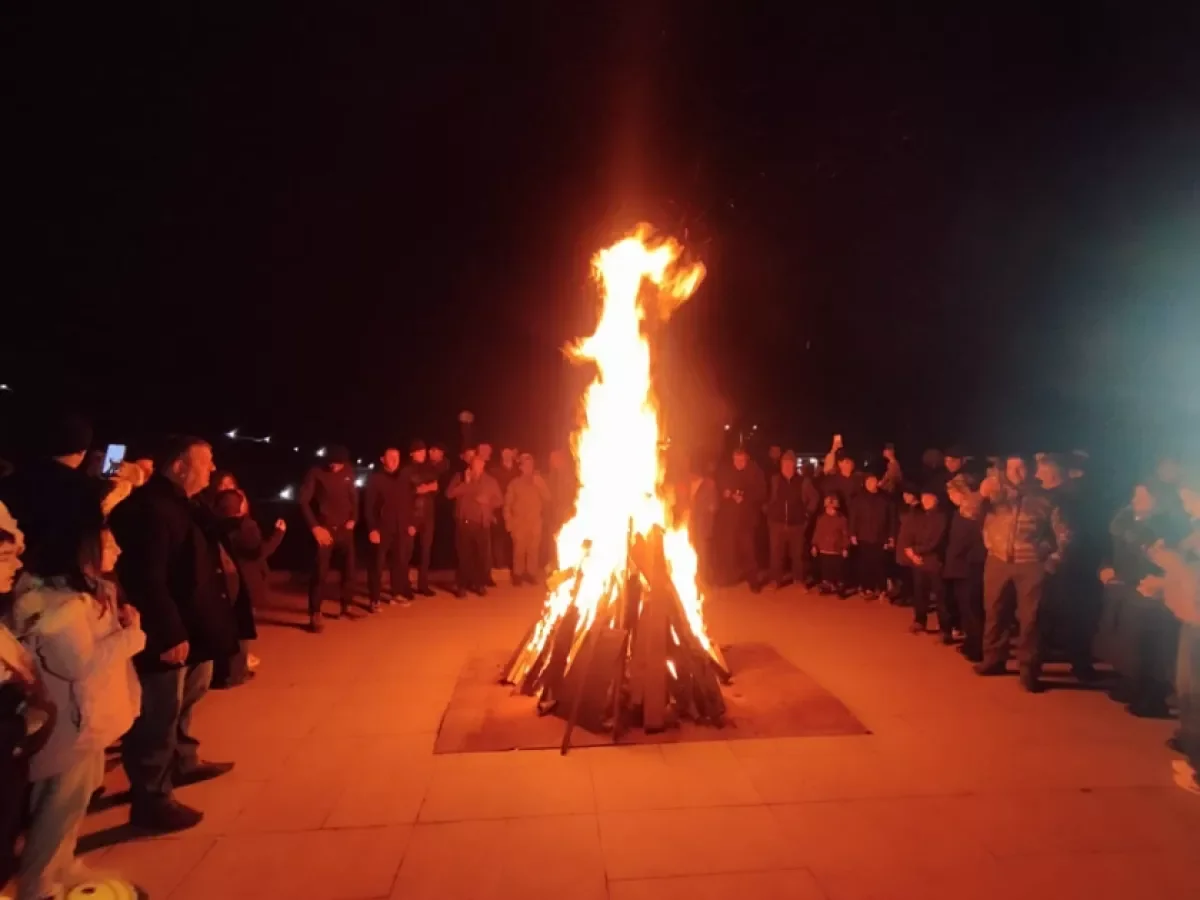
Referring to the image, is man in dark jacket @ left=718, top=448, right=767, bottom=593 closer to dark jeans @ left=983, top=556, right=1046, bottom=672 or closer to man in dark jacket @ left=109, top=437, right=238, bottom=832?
dark jeans @ left=983, top=556, right=1046, bottom=672

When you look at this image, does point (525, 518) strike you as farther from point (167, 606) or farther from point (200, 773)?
point (167, 606)

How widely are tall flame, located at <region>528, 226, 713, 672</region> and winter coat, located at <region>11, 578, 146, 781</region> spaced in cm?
356

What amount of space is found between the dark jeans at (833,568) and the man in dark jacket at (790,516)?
433 millimetres

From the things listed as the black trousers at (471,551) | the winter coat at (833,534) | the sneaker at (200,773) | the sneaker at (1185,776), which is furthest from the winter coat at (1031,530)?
the black trousers at (471,551)

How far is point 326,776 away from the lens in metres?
4.92

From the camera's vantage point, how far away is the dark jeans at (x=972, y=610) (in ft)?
24.8

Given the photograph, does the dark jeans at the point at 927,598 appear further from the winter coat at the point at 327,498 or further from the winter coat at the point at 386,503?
the winter coat at the point at 327,498

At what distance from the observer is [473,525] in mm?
10828

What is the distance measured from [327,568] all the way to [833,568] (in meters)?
6.47

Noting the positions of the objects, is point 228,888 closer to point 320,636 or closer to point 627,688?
point 627,688

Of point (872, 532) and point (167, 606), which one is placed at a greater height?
point (872, 532)

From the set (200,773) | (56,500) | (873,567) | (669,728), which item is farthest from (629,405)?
(873,567)

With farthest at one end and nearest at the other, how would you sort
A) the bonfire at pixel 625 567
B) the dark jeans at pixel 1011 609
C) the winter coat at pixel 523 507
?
the winter coat at pixel 523 507
the dark jeans at pixel 1011 609
the bonfire at pixel 625 567

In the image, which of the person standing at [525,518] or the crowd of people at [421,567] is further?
the person standing at [525,518]
